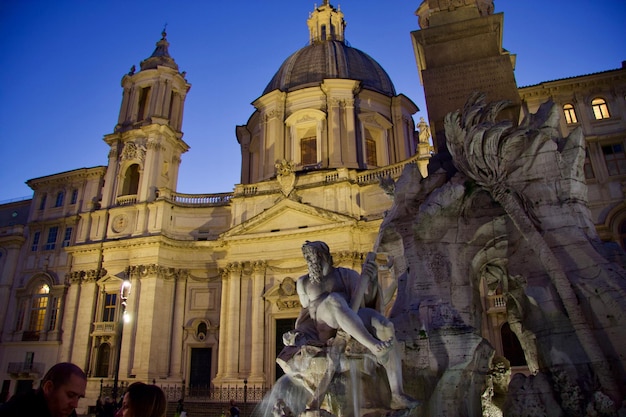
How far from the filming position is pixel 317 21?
131 feet

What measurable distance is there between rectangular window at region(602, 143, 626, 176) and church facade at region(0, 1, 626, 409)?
0.20 ft

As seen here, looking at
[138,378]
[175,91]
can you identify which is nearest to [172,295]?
[138,378]

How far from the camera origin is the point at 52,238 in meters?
31.2

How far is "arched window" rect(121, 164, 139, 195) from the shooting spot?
3108 centimetres

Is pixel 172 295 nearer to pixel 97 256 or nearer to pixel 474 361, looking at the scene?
pixel 97 256

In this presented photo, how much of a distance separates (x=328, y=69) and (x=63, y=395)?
3344 cm

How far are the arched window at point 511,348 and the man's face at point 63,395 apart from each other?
2052 centimetres

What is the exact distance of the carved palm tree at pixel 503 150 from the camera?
19.6ft

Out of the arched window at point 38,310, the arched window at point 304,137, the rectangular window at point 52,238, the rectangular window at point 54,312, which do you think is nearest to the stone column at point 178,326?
the arched window at point 38,310

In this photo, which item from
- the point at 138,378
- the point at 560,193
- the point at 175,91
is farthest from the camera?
the point at 175,91

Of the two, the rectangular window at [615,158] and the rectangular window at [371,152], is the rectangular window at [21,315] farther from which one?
the rectangular window at [615,158]

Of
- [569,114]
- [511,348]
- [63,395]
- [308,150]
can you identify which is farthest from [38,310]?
[569,114]

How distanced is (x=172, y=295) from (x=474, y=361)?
24.1 meters

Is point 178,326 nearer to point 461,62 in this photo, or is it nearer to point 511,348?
point 511,348
